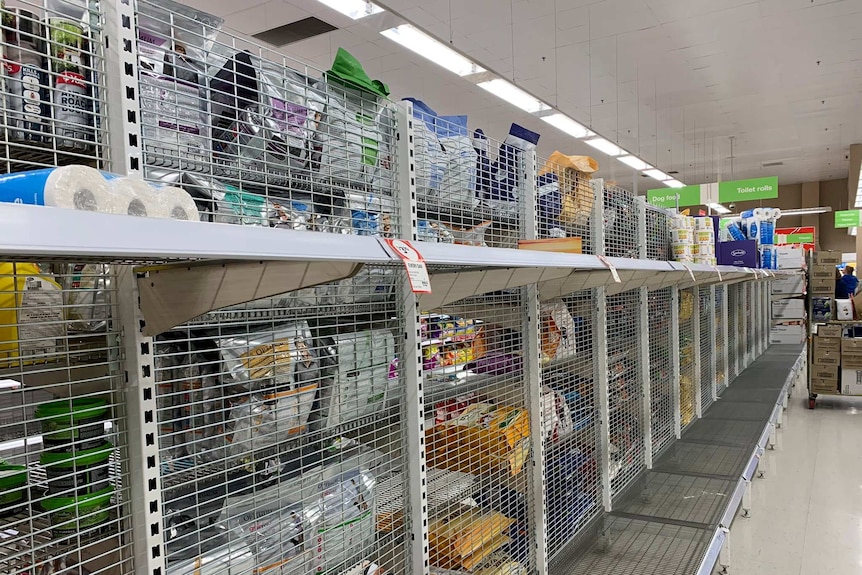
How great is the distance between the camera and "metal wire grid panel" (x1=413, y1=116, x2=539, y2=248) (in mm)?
1707

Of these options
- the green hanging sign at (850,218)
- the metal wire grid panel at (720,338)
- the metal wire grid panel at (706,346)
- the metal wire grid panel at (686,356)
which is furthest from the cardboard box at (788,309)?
the green hanging sign at (850,218)

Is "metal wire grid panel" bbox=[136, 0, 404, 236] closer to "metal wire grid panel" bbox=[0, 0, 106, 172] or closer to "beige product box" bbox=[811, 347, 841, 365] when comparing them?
"metal wire grid panel" bbox=[0, 0, 106, 172]

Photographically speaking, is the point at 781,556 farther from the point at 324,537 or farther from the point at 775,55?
the point at 775,55

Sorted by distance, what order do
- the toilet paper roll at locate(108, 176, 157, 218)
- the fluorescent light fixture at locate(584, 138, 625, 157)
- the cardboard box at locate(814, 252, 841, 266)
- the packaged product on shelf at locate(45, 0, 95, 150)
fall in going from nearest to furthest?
the toilet paper roll at locate(108, 176, 157, 218) < the packaged product on shelf at locate(45, 0, 95, 150) < the cardboard box at locate(814, 252, 841, 266) < the fluorescent light fixture at locate(584, 138, 625, 157)

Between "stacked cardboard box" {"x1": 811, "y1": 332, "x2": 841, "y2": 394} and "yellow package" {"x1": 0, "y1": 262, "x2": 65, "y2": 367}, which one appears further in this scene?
"stacked cardboard box" {"x1": 811, "y1": 332, "x2": 841, "y2": 394}

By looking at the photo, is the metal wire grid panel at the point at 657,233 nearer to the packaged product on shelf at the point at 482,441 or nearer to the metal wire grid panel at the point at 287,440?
the packaged product on shelf at the point at 482,441

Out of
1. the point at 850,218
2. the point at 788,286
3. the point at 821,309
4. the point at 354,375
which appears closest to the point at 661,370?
the point at 354,375

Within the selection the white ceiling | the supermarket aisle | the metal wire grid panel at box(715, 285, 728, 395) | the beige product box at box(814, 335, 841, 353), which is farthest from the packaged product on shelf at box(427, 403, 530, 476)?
the beige product box at box(814, 335, 841, 353)

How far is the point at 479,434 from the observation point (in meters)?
1.89

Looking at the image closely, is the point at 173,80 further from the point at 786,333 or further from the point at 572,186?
the point at 786,333

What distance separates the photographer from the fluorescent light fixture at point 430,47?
5.32 metres

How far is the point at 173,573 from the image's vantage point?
104 cm

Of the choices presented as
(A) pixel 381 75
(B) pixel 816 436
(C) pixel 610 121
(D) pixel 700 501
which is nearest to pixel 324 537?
(D) pixel 700 501

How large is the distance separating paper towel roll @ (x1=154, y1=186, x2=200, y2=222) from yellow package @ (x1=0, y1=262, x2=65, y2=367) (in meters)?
0.29
